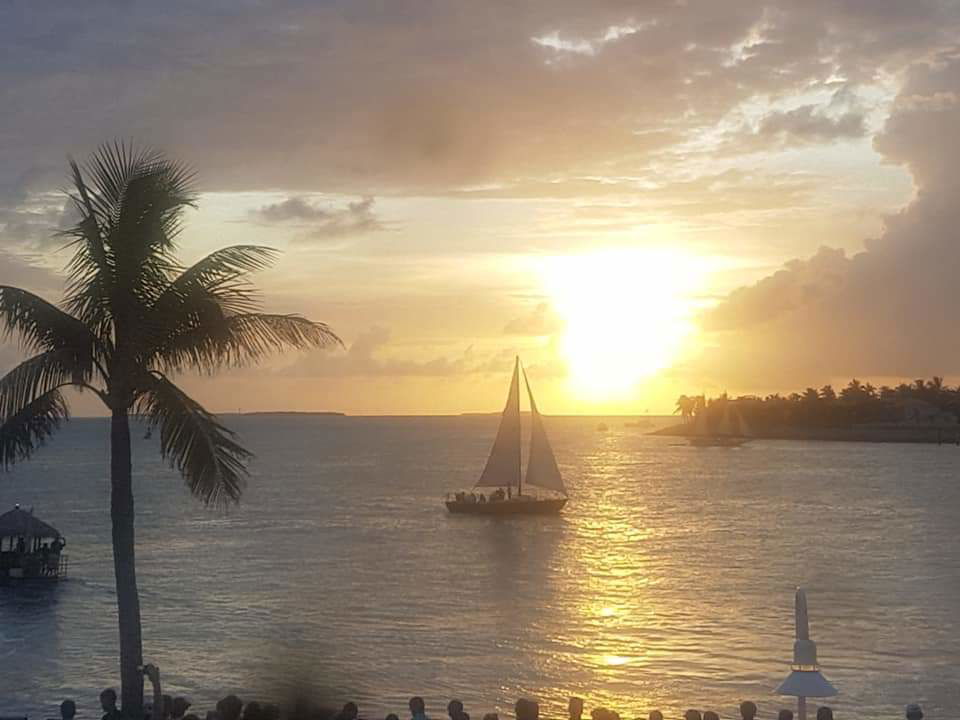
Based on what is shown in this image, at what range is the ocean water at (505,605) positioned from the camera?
36.9 meters

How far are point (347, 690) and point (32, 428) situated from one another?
23572 millimetres

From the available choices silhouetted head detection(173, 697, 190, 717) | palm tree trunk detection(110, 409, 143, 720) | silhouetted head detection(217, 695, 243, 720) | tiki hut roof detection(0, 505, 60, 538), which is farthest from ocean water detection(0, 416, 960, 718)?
palm tree trunk detection(110, 409, 143, 720)

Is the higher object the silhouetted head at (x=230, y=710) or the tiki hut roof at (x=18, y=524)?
the silhouetted head at (x=230, y=710)

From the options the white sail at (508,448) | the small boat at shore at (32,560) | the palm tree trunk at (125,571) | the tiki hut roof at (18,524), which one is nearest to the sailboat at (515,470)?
the white sail at (508,448)

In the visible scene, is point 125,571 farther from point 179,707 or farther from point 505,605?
point 505,605

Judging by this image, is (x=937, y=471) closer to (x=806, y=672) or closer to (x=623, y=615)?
(x=623, y=615)

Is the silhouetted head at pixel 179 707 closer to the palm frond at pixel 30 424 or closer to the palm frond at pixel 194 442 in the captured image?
the palm frond at pixel 194 442

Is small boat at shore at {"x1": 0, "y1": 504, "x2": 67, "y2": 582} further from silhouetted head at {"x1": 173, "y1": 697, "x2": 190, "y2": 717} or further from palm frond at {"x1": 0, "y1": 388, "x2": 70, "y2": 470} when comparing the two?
palm frond at {"x1": 0, "y1": 388, "x2": 70, "y2": 470}

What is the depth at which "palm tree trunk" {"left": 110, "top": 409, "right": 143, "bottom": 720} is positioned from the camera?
15.0 metres

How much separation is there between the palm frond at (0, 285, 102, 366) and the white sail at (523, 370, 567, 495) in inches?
2972

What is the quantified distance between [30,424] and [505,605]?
142ft

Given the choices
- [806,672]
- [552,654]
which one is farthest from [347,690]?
[806,672]

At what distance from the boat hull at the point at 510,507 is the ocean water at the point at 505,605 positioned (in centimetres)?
85

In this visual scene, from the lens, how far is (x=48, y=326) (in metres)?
14.8
